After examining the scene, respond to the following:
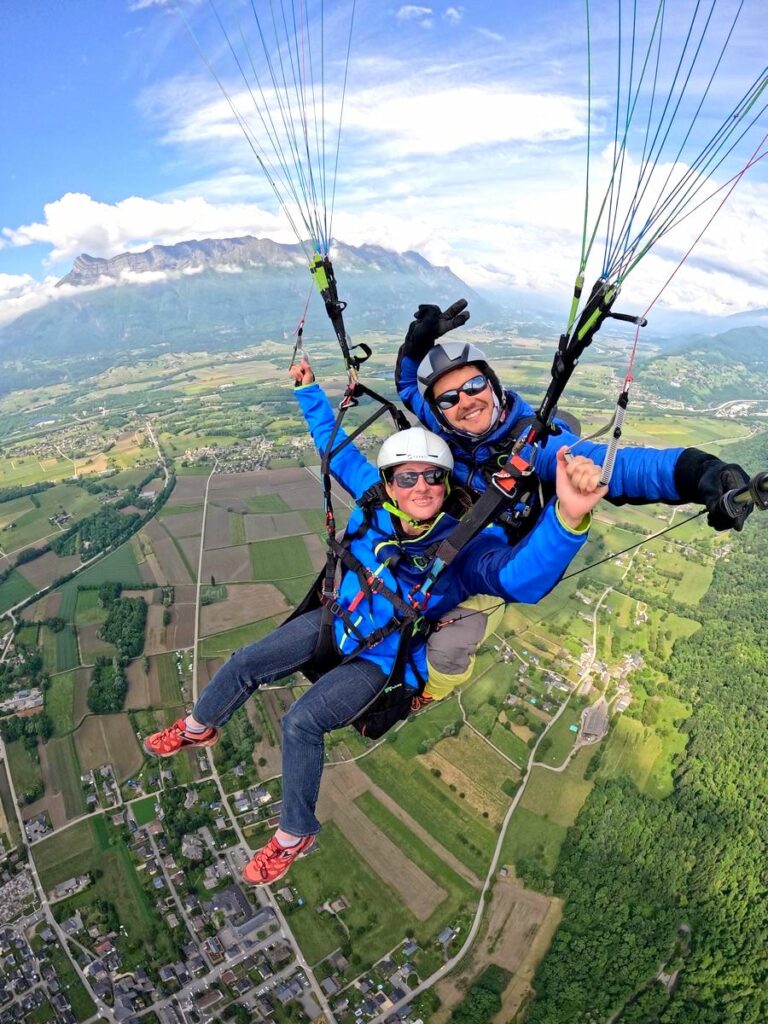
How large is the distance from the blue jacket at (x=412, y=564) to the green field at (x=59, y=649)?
28.6m

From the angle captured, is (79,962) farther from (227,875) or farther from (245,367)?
(245,367)

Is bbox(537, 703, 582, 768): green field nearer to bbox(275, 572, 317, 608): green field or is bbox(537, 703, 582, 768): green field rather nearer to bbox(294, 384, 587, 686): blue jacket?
bbox(275, 572, 317, 608): green field

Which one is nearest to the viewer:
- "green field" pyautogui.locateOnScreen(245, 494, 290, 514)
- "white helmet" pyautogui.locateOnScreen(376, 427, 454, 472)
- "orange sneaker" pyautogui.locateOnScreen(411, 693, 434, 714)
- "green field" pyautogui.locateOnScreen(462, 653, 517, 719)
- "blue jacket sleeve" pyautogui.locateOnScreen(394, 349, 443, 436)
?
"white helmet" pyautogui.locateOnScreen(376, 427, 454, 472)

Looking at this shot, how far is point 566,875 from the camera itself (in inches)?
728

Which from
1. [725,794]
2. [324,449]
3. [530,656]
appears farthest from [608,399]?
[324,449]

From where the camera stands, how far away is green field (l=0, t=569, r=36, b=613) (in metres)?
32.9

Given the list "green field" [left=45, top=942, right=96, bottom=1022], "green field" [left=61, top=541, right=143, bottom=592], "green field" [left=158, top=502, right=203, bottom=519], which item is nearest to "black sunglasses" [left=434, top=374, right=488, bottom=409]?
"green field" [left=45, top=942, right=96, bottom=1022]

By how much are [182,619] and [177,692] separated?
4940 mm

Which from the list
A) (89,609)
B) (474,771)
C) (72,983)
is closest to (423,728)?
(474,771)

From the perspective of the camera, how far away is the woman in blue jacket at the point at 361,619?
3451 millimetres

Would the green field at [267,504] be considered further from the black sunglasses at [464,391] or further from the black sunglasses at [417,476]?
the black sunglasses at [417,476]

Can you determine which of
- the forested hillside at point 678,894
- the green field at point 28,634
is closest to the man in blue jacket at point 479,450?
the forested hillside at point 678,894

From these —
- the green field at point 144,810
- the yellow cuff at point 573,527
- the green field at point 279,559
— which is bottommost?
the green field at point 144,810

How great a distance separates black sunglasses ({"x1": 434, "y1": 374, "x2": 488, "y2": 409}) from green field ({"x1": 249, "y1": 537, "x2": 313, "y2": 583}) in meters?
29.0
